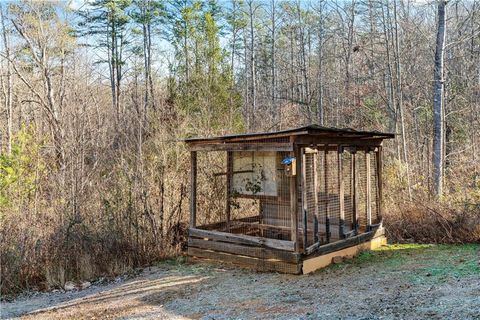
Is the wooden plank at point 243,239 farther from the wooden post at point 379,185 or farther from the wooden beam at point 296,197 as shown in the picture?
the wooden post at point 379,185

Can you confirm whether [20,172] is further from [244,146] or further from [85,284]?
[244,146]

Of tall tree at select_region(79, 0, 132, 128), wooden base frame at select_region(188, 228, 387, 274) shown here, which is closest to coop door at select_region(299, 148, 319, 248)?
wooden base frame at select_region(188, 228, 387, 274)

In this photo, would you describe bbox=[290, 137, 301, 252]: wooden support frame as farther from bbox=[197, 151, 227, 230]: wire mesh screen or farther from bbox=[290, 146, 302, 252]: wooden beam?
bbox=[197, 151, 227, 230]: wire mesh screen

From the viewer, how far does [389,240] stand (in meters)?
8.73

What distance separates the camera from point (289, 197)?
23.9 ft

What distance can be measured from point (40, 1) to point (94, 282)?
38.9 ft

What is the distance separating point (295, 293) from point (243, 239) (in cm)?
174

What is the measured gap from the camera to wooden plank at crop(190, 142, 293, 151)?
6582mm

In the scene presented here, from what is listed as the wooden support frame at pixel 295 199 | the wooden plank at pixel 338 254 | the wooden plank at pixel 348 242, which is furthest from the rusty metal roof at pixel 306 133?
the wooden plank at pixel 338 254

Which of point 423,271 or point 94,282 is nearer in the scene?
point 423,271

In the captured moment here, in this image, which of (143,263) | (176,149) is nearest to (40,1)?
(176,149)

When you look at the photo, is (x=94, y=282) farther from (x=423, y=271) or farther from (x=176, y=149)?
(x=423, y=271)

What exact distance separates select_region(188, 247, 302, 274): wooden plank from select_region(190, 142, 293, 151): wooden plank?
6.03 feet

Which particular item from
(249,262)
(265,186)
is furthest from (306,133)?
(249,262)
